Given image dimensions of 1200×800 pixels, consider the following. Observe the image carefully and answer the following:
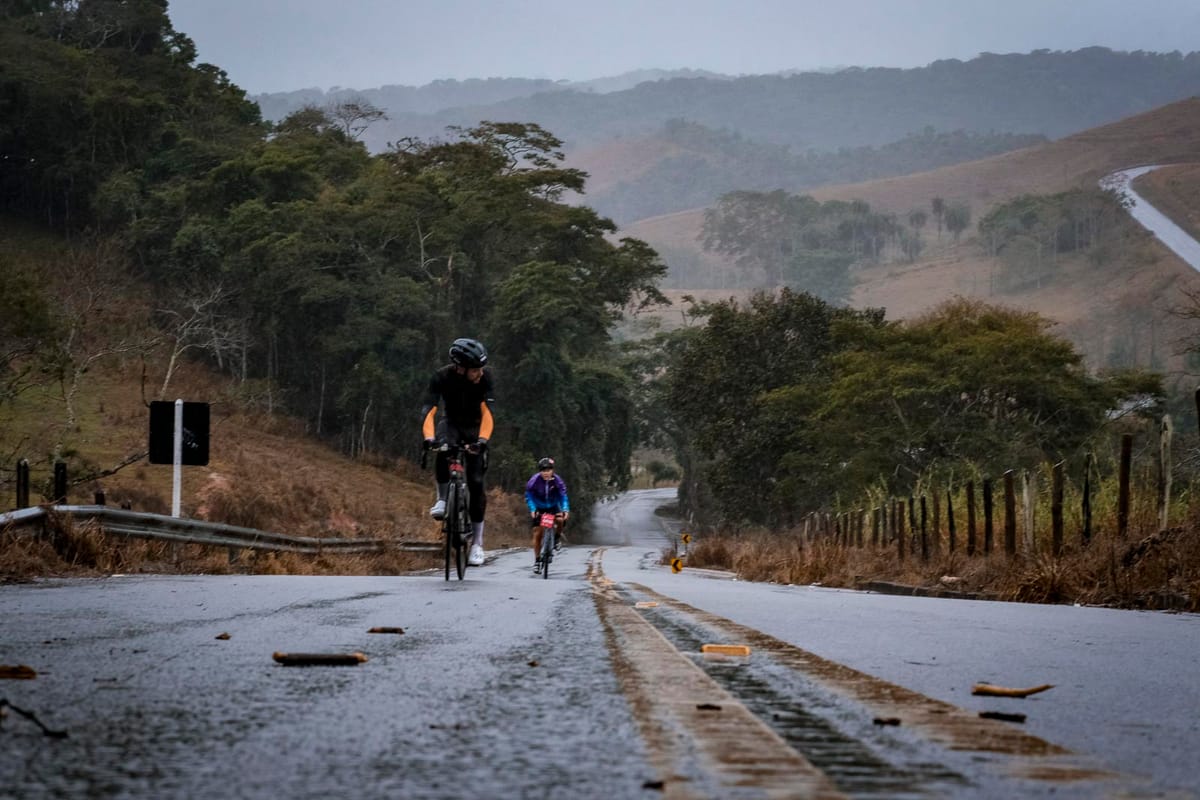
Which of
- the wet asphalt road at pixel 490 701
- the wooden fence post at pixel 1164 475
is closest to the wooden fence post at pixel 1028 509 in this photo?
the wooden fence post at pixel 1164 475

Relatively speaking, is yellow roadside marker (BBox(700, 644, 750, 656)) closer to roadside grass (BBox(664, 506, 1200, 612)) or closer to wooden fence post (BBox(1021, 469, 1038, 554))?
roadside grass (BBox(664, 506, 1200, 612))

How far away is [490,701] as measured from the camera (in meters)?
4.66

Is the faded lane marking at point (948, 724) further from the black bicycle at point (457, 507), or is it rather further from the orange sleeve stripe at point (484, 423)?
the black bicycle at point (457, 507)

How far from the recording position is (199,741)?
12.2 feet

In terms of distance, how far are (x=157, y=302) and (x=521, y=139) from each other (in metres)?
23.0

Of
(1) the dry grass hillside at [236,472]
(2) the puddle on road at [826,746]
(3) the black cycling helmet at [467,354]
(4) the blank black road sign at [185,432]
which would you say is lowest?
(1) the dry grass hillside at [236,472]

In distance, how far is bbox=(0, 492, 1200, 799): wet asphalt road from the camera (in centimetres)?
322

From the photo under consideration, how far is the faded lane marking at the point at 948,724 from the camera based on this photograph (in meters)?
3.50

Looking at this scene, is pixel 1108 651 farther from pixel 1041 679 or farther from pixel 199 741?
pixel 199 741

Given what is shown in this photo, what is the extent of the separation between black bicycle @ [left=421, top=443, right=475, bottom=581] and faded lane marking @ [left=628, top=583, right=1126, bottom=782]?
8703mm

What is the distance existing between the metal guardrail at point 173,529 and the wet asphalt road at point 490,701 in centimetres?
440

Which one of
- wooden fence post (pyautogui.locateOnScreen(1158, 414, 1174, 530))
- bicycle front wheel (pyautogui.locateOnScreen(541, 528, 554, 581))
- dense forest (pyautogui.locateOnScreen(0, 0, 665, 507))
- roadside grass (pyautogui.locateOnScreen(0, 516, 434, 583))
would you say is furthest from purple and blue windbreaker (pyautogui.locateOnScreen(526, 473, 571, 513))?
dense forest (pyautogui.locateOnScreen(0, 0, 665, 507))

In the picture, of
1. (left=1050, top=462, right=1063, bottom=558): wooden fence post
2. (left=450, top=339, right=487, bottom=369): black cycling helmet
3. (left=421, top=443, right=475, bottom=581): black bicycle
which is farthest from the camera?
(left=1050, top=462, right=1063, bottom=558): wooden fence post

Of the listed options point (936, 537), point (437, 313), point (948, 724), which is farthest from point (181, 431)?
point (437, 313)
